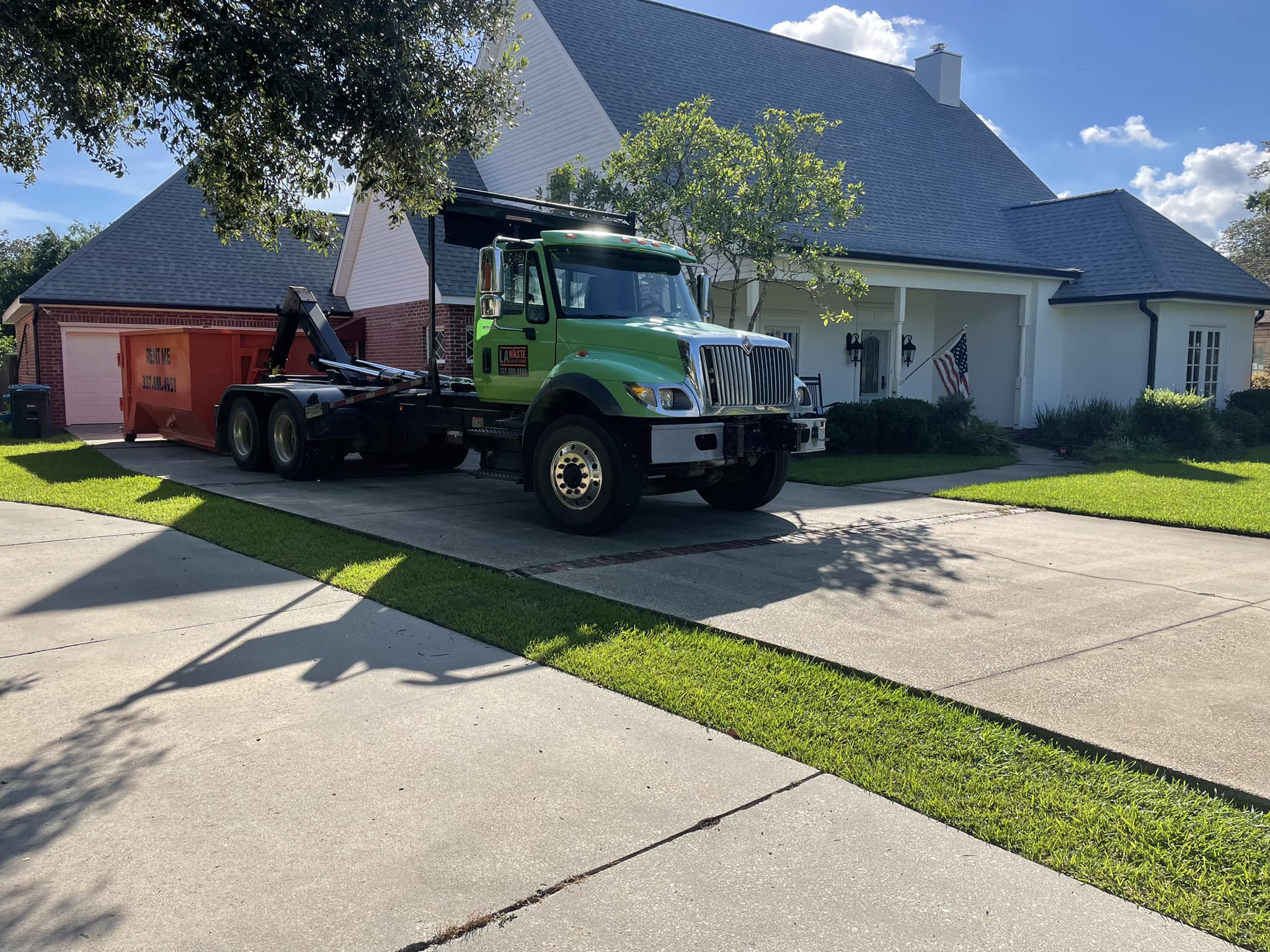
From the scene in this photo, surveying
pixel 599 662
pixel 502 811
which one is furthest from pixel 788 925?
pixel 599 662

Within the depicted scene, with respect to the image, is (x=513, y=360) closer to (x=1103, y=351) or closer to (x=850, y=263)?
(x=850, y=263)

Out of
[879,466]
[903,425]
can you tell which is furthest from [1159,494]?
[903,425]

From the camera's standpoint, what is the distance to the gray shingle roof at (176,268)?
2233cm

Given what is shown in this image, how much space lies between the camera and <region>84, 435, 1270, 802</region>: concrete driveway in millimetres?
4711

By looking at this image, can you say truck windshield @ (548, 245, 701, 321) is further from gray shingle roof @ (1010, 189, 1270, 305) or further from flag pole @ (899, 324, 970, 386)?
gray shingle roof @ (1010, 189, 1270, 305)

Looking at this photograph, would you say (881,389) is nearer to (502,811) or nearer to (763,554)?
(763,554)

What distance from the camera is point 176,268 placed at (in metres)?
23.6

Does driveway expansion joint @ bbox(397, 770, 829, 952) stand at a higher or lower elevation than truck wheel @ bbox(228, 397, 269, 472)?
lower

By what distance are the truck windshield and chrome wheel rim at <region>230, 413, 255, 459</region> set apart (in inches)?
241

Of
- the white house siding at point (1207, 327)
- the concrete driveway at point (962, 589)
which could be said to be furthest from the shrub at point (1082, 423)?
the concrete driveway at point (962, 589)

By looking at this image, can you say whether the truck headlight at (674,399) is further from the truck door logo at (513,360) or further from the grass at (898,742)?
the grass at (898,742)

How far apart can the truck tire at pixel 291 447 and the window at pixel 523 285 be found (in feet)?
13.1

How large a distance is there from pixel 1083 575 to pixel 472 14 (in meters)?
7.23

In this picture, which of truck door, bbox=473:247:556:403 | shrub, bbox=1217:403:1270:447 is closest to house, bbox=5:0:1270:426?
shrub, bbox=1217:403:1270:447
